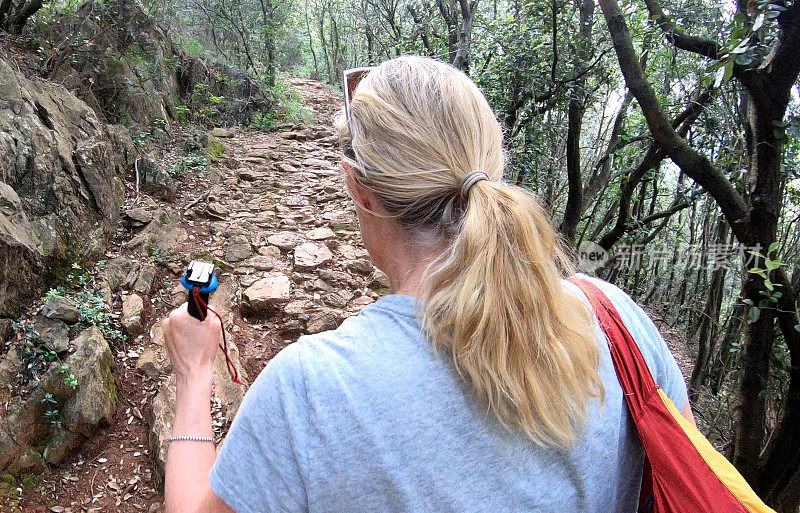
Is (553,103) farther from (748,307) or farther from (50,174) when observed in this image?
(50,174)

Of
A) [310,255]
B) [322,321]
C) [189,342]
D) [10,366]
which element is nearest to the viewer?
[189,342]

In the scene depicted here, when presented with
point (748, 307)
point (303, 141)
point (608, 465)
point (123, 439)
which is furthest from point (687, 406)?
point (303, 141)

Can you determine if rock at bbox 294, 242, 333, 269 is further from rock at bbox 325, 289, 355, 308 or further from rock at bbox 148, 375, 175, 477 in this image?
rock at bbox 148, 375, 175, 477

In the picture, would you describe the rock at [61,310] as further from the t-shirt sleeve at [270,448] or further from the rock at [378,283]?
the t-shirt sleeve at [270,448]

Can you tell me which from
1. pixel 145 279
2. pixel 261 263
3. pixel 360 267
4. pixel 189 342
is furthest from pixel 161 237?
pixel 189 342

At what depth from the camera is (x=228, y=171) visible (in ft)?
22.7

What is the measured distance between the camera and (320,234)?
5652 mm

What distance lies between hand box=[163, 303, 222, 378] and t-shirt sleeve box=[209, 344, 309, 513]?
14.6 inches

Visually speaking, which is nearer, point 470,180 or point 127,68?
point 470,180

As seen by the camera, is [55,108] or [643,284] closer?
[55,108]

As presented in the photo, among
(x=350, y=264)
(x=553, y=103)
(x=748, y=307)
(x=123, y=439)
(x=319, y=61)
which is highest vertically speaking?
(x=319, y=61)

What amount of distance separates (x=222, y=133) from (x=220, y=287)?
4941 millimetres

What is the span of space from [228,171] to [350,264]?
A: 2.88 meters

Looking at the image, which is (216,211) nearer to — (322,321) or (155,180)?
(155,180)
